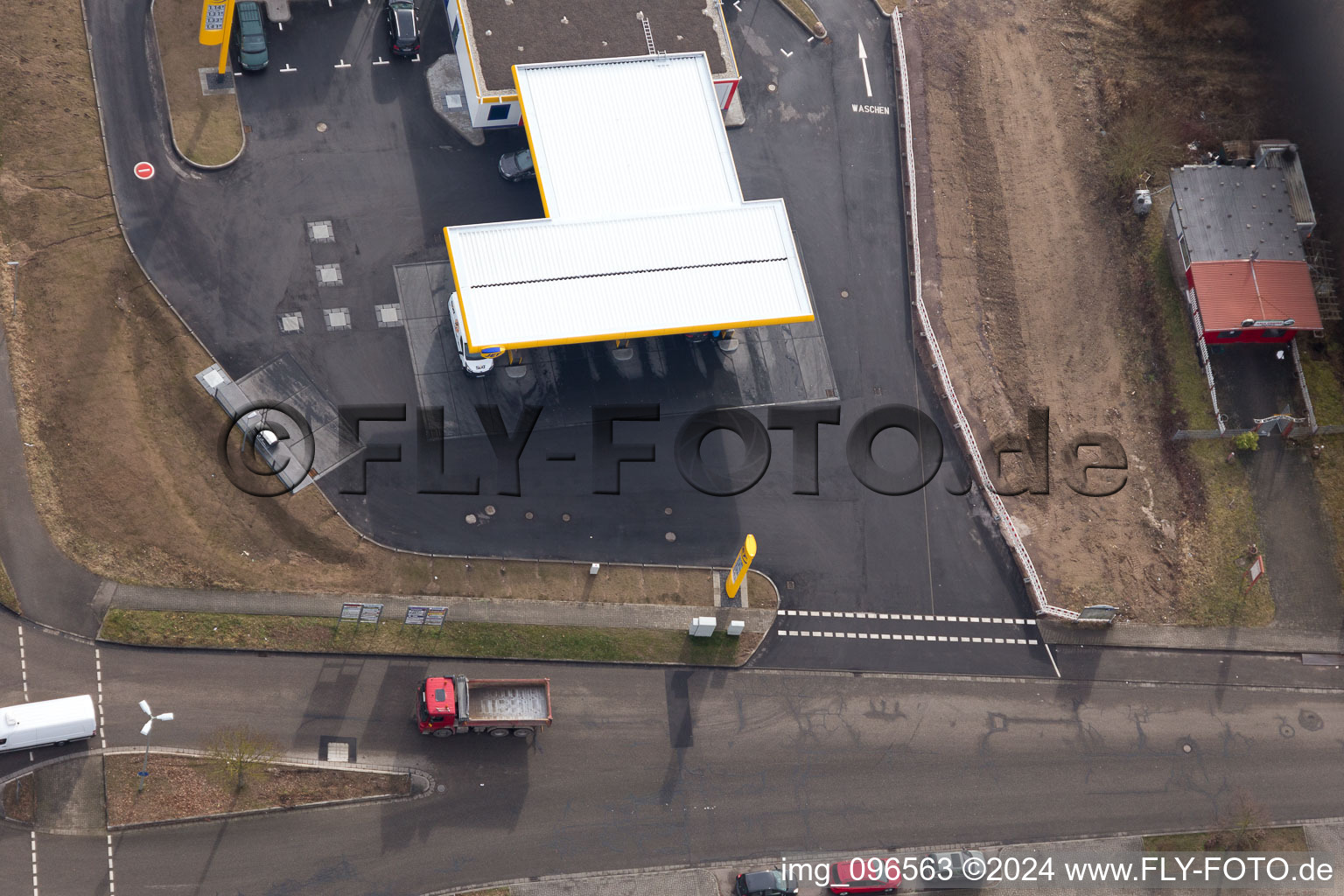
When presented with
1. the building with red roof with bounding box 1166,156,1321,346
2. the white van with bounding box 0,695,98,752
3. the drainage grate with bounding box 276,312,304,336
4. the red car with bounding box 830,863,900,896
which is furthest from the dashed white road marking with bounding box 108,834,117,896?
the building with red roof with bounding box 1166,156,1321,346

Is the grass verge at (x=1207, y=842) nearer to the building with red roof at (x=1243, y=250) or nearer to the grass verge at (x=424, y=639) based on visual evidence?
the grass verge at (x=424, y=639)

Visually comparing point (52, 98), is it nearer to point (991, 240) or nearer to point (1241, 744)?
point (991, 240)

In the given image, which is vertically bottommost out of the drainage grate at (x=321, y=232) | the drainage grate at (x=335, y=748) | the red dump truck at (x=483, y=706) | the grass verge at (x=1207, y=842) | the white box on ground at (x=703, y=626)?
the grass verge at (x=1207, y=842)

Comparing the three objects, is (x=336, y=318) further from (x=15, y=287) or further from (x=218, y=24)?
(x=218, y=24)

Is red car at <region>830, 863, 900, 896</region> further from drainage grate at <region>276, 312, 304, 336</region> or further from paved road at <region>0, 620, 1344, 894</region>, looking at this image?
drainage grate at <region>276, 312, 304, 336</region>

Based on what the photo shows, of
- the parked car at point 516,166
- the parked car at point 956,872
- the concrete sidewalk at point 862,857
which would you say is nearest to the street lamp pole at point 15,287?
the parked car at point 516,166

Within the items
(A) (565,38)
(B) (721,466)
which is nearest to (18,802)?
(B) (721,466)

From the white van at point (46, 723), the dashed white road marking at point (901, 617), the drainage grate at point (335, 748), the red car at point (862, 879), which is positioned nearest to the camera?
the white van at point (46, 723)
